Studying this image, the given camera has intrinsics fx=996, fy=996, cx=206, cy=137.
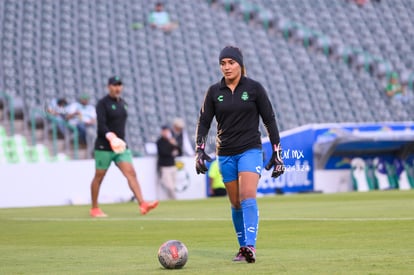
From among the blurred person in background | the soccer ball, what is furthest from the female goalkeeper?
the blurred person in background

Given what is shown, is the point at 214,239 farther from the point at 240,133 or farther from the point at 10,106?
the point at 10,106

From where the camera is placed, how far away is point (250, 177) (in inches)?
368

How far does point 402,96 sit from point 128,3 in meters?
10.1

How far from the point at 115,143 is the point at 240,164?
7.56 m

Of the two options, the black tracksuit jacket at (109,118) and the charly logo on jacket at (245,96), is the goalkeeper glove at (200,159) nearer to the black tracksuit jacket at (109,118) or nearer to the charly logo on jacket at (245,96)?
the charly logo on jacket at (245,96)

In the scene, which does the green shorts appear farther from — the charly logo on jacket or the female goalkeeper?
the charly logo on jacket

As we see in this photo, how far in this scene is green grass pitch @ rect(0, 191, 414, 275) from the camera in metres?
8.63

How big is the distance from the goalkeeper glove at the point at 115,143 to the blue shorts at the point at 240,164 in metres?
7.31

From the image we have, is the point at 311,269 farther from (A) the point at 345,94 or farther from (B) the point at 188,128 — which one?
(A) the point at 345,94

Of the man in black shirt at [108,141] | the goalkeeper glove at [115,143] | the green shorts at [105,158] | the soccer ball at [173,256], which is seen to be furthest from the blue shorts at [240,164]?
the green shorts at [105,158]

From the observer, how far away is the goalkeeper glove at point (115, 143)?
1678 cm

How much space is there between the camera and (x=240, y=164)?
945cm

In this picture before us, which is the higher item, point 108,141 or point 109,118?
point 109,118

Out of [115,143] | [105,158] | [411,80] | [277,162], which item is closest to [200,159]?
[277,162]
